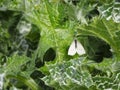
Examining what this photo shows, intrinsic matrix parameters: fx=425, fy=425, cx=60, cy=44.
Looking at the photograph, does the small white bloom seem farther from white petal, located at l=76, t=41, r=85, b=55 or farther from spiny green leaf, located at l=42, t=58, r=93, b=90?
spiny green leaf, located at l=42, t=58, r=93, b=90

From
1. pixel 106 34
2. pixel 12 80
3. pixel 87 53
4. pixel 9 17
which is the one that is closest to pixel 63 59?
pixel 87 53

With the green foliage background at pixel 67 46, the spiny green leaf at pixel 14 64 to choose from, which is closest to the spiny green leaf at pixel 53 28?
the green foliage background at pixel 67 46

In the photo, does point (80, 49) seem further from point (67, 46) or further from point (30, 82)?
point (30, 82)

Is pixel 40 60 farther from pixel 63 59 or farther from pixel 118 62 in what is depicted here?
pixel 118 62

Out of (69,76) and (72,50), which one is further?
(72,50)

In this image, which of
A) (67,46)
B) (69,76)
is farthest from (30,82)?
(69,76)

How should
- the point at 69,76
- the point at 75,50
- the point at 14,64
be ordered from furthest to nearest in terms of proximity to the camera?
the point at 14,64
the point at 75,50
the point at 69,76

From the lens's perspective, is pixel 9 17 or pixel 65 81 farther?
pixel 9 17

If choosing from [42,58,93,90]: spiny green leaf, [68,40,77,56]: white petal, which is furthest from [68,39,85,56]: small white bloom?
[42,58,93,90]: spiny green leaf

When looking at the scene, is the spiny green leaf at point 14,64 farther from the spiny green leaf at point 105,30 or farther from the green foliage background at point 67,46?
the spiny green leaf at point 105,30
